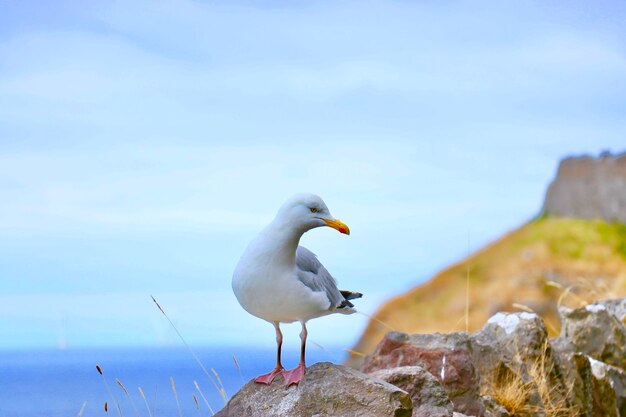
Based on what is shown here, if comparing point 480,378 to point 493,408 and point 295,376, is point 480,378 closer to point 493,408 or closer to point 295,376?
point 493,408

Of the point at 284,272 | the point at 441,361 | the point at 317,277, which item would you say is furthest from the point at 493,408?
the point at 284,272

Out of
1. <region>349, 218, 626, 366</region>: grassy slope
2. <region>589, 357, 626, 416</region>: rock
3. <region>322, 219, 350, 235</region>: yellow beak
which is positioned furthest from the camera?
<region>349, 218, 626, 366</region>: grassy slope

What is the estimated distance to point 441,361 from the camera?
561 cm

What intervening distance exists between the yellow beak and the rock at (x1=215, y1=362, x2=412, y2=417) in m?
0.82

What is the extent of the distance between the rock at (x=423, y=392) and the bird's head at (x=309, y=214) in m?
1.36

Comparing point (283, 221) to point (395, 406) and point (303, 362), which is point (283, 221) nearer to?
point (303, 362)

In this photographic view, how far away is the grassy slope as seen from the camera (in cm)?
1281

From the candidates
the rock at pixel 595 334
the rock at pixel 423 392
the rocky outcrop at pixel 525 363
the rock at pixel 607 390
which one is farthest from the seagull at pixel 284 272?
the rock at pixel 595 334

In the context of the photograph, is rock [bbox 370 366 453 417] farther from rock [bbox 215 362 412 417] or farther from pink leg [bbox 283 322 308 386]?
pink leg [bbox 283 322 308 386]

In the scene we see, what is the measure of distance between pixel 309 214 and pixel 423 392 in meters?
1.51

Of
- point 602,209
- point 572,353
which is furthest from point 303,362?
point 602,209

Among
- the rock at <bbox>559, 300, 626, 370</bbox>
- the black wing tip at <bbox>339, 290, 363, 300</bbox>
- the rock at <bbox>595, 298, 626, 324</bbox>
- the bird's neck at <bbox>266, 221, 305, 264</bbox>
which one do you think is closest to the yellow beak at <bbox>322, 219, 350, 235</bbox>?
the bird's neck at <bbox>266, 221, 305, 264</bbox>

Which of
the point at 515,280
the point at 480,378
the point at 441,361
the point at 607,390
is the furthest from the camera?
the point at 515,280

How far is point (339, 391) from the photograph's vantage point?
13.7 feet
